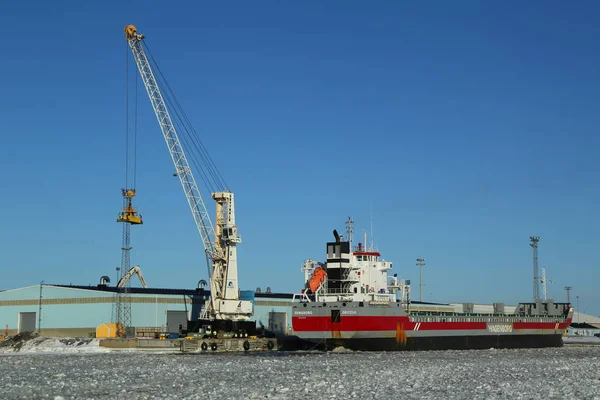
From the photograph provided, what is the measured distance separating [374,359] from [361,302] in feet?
39.0

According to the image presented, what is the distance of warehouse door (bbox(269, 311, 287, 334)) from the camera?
3935 inches

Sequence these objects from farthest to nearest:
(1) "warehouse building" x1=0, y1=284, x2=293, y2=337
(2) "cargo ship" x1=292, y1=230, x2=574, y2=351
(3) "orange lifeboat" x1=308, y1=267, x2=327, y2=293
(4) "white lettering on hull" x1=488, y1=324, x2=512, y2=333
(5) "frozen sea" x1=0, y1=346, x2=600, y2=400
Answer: (1) "warehouse building" x1=0, y1=284, x2=293, y2=337
(4) "white lettering on hull" x1=488, y1=324, x2=512, y2=333
(3) "orange lifeboat" x1=308, y1=267, x2=327, y2=293
(2) "cargo ship" x1=292, y1=230, x2=574, y2=351
(5) "frozen sea" x1=0, y1=346, x2=600, y2=400

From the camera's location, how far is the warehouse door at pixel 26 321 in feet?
317

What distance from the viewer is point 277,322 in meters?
101

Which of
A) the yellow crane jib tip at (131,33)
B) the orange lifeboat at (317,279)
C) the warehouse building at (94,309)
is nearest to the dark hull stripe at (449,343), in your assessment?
the orange lifeboat at (317,279)

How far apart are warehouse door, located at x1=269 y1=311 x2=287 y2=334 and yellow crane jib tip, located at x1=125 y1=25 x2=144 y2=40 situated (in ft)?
123

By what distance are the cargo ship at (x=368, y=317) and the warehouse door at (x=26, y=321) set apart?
39.1m

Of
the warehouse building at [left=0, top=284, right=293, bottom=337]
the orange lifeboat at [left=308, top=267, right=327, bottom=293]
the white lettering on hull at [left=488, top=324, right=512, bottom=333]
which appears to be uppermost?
the orange lifeboat at [left=308, top=267, right=327, bottom=293]

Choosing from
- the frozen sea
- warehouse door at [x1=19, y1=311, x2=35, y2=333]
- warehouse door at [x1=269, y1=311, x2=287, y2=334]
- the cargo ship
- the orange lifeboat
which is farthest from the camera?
warehouse door at [x1=269, y1=311, x2=287, y2=334]

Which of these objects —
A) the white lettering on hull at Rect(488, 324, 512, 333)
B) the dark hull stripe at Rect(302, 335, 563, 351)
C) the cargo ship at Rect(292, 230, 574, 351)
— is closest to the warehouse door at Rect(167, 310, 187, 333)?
the cargo ship at Rect(292, 230, 574, 351)

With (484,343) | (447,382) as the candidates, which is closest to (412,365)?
(447,382)

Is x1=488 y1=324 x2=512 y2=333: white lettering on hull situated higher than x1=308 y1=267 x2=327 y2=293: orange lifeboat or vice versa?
x1=308 y1=267 x2=327 y2=293: orange lifeboat

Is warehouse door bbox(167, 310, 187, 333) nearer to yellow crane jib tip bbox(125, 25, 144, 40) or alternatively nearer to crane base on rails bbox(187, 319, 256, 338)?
crane base on rails bbox(187, 319, 256, 338)

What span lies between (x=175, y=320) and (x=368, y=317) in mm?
32490
